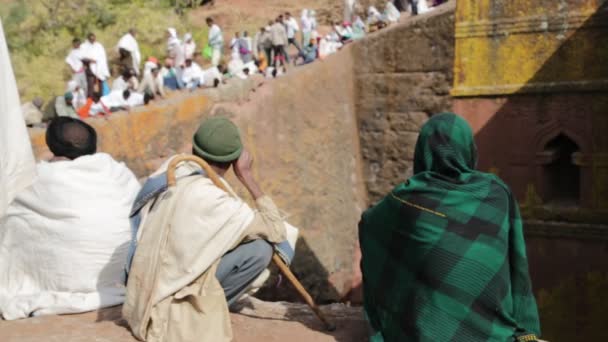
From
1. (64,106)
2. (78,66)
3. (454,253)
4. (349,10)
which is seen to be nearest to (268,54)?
(349,10)

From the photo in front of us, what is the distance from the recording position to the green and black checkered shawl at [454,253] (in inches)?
125

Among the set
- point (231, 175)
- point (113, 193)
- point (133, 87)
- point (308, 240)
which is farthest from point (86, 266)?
point (133, 87)

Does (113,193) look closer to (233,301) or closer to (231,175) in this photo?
(233,301)

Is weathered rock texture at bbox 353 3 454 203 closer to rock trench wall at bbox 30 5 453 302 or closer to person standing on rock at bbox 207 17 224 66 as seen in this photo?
rock trench wall at bbox 30 5 453 302

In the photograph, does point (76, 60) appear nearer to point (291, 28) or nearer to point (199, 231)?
point (291, 28)

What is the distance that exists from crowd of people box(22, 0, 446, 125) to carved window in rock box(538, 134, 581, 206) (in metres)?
3.16

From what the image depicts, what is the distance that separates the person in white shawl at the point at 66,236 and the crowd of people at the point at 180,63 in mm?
3779

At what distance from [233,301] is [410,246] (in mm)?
1089

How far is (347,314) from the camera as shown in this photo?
14.3ft

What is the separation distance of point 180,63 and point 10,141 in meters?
9.09

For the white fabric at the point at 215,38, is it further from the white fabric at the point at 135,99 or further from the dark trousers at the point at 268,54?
the white fabric at the point at 135,99

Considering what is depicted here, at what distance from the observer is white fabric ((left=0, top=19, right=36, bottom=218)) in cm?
352

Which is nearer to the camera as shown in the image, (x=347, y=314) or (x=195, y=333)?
(x=195, y=333)

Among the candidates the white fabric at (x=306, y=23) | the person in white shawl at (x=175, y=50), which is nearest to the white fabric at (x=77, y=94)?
the person in white shawl at (x=175, y=50)
